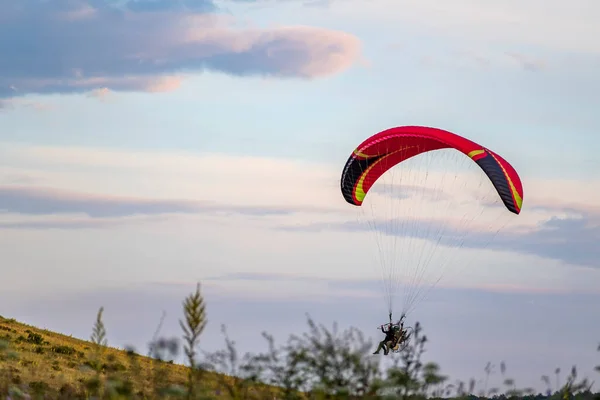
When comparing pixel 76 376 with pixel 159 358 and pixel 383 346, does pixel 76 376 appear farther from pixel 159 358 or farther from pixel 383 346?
pixel 159 358

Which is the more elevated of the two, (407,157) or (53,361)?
(407,157)

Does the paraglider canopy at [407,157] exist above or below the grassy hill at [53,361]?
above

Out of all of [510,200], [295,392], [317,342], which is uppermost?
[510,200]

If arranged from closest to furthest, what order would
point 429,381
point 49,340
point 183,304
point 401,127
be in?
point 183,304 → point 429,381 → point 401,127 → point 49,340

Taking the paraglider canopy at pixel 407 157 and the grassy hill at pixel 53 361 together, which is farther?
the grassy hill at pixel 53 361

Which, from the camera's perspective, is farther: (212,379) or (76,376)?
(76,376)

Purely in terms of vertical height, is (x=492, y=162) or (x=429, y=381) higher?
(x=492, y=162)

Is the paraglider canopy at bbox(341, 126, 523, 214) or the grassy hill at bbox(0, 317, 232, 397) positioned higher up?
the paraglider canopy at bbox(341, 126, 523, 214)

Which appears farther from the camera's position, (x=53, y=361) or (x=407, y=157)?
(x=53, y=361)

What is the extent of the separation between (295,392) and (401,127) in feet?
54.0

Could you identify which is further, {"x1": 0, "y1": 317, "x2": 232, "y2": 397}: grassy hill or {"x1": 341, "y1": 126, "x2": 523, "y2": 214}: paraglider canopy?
{"x1": 0, "y1": 317, "x2": 232, "y2": 397}: grassy hill

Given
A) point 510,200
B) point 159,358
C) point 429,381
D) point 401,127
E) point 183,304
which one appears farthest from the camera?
point 401,127

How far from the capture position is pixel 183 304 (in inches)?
202

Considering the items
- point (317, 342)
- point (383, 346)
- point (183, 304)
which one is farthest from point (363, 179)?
point (183, 304)
